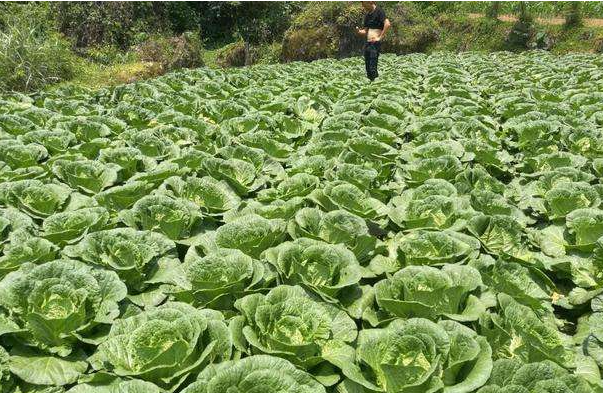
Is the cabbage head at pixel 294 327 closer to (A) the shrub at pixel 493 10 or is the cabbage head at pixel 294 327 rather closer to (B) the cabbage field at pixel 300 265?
(B) the cabbage field at pixel 300 265

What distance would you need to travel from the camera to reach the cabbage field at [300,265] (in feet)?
8.06

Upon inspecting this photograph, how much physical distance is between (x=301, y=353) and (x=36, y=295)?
154cm

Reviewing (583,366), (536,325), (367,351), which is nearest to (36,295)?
(367,351)

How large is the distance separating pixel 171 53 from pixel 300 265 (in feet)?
60.6

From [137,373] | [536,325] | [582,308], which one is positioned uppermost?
[137,373]

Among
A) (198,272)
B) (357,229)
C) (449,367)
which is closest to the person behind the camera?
(449,367)

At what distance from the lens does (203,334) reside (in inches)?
102

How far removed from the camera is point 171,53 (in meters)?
19.7

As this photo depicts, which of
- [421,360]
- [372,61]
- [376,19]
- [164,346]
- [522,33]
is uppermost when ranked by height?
[376,19]

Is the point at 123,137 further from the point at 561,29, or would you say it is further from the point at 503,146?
the point at 561,29

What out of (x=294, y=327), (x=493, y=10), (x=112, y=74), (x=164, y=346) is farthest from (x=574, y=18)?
(x=164, y=346)

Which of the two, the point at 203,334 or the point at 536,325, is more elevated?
the point at 203,334

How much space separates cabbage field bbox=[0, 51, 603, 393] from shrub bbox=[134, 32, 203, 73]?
1343 cm

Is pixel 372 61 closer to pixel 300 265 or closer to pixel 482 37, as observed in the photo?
pixel 300 265
